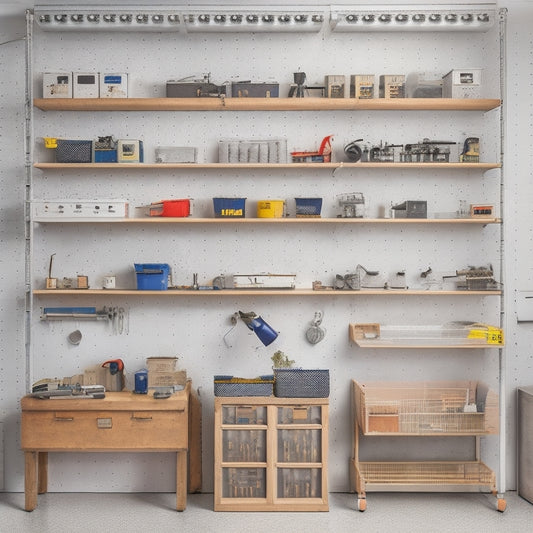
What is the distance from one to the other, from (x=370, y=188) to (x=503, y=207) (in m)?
0.96

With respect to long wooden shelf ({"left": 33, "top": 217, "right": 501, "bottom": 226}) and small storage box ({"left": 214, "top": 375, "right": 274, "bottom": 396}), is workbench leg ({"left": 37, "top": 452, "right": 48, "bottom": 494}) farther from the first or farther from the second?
long wooden shelf ({"left": 33, "top": 217, "right": 501, "bottom": 226})

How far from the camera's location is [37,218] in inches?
175

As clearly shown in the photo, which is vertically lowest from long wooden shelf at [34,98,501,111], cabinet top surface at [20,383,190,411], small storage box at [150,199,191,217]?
cabinet top surface at [20,383,190,411]

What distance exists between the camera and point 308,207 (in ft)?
14.8

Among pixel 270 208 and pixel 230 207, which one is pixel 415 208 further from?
pixel 230 207

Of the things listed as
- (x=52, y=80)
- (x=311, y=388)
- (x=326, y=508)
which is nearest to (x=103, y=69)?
(x=52, y=80)

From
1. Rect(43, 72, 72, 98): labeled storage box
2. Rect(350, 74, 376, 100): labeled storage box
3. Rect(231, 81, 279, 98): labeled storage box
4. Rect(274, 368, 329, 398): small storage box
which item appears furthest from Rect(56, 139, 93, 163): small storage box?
Rect(274, 368, 329, 398): small storage box

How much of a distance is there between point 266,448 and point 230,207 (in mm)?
1666

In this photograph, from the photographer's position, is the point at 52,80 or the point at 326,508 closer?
the point at 326,508

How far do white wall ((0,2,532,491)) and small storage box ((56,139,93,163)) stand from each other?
20 centimetres

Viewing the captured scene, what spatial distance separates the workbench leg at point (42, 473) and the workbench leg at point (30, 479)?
29 cm

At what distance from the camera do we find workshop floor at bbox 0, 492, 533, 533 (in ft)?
13.1

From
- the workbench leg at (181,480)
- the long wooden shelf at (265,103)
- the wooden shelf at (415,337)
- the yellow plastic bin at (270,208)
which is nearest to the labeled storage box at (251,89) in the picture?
the long wooden shelf at (265,103)

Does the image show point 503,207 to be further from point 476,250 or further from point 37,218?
point 37,218
